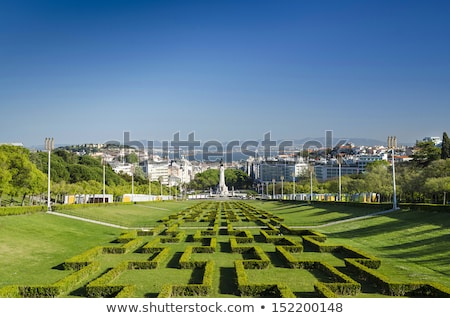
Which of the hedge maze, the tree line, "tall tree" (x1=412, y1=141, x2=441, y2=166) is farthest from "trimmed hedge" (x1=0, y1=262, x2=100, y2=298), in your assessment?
"tall tree" (x1=412, y1=141, x2=441, y2=166)

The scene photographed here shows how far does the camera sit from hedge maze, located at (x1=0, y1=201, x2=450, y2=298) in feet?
38.8

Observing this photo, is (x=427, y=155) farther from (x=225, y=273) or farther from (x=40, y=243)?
(x=225, y=273)

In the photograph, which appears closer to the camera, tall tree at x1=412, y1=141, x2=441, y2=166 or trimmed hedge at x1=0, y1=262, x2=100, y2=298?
trimmed hedge at x1=0, y1=262, x2=100, y2=298

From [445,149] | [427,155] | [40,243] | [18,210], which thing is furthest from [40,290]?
[427,155]

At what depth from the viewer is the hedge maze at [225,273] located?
11836 millimetres

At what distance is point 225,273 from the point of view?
1525 cm

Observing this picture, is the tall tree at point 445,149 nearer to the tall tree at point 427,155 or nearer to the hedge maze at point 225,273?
the tall tree at point 427,155

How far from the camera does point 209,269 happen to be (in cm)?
1416

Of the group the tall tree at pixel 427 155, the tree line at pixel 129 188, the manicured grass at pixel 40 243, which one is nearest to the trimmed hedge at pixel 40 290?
the manicured grass at pixel 40 243

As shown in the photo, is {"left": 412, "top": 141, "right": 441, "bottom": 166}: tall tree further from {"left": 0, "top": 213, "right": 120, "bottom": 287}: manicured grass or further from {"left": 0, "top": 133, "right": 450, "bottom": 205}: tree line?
{"left": 0, "top": 213, "right": 120, "bottom": 287}: manicured grass

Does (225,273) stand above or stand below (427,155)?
below

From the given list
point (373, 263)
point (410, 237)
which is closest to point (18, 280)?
point (373, 263)

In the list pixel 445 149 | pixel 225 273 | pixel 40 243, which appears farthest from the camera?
pixel 445 149
